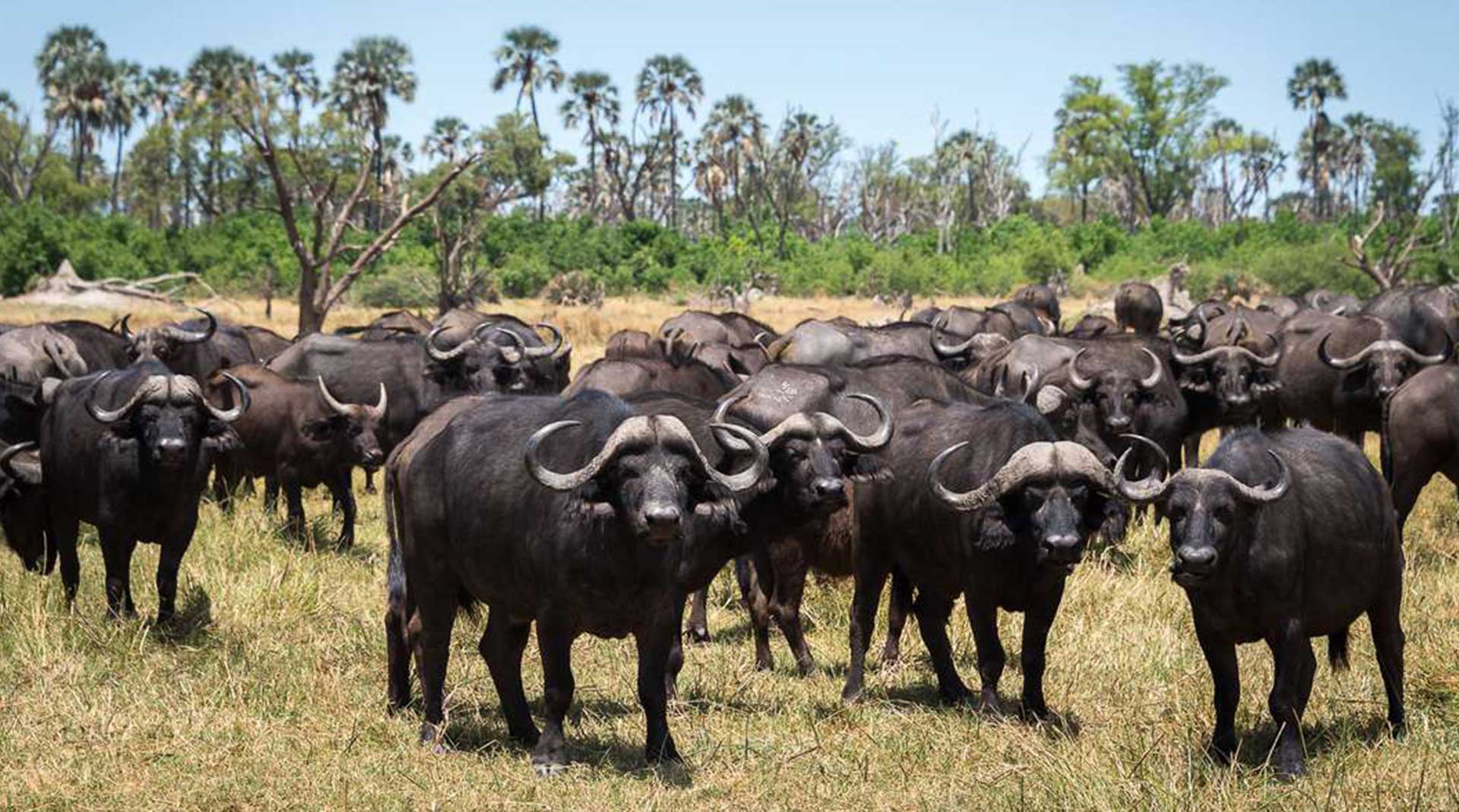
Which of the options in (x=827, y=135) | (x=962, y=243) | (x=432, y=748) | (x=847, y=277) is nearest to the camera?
(x=432, y=748)

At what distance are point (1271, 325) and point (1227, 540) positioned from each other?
13457 millimetres

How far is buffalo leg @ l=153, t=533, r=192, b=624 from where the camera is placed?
9.04 metres

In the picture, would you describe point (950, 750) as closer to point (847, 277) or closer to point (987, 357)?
point (987, 357)

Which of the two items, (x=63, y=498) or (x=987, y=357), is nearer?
(x=63, y=498)

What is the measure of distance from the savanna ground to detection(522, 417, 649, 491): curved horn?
4.03ft

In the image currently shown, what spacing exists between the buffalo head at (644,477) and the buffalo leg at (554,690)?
0.60 meters

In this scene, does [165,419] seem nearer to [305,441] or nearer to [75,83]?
[305,441]

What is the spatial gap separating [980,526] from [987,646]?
689 millimetres

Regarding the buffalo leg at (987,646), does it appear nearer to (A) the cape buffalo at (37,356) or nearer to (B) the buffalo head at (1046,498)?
(B) the buffalo head at (1046,498)

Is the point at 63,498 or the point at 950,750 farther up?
the point at 63,498

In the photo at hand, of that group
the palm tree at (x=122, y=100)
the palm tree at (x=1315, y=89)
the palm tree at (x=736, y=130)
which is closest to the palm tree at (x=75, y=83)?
the palm tree at (x=122, y=100)

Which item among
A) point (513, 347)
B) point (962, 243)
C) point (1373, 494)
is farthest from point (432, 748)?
point (962, 243)

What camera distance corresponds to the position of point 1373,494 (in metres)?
6.88

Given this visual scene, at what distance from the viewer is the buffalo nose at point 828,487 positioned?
699cm
